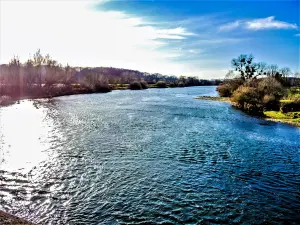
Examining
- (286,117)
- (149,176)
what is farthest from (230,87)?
(149,176)

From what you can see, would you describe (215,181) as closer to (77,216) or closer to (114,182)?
(114,182)

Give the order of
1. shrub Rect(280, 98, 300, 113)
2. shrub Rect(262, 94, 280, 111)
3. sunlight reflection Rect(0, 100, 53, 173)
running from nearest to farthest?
sunlight reflection Rect(0, 100, 53, 173) < shrub Rect(280, 98, 300, 113) < shrub Rect(262, 94, 280, 111)

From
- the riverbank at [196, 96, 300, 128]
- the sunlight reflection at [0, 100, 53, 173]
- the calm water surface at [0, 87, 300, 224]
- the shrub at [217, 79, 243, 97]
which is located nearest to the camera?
the calm water surface at [0, 87, 300, 224]

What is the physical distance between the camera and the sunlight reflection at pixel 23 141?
21250 mm

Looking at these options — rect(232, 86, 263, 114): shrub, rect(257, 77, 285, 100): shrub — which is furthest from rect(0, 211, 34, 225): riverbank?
rect(257, 77, 285, 100): shrub

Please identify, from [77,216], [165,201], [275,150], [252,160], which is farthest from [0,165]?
[275,150]

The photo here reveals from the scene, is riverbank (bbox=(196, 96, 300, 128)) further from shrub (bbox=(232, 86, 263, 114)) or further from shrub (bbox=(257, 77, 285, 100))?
shrub (bbox=(257, 77, 285, 100))

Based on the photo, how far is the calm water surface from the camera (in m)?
13.7

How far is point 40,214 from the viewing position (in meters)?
13.2

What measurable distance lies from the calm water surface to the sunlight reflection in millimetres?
102

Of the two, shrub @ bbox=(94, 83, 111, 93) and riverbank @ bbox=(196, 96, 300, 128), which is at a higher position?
shrub @ bbox=(94, 83, 111, 93)

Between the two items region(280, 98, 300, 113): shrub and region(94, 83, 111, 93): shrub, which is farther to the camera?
region(94, 83, 111, 93): shrub

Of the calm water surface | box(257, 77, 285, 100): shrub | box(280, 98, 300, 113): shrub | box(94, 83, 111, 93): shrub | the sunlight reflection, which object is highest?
box(94, 83, 111, 93): shrub

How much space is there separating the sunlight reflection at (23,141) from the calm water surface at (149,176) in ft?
0.34
